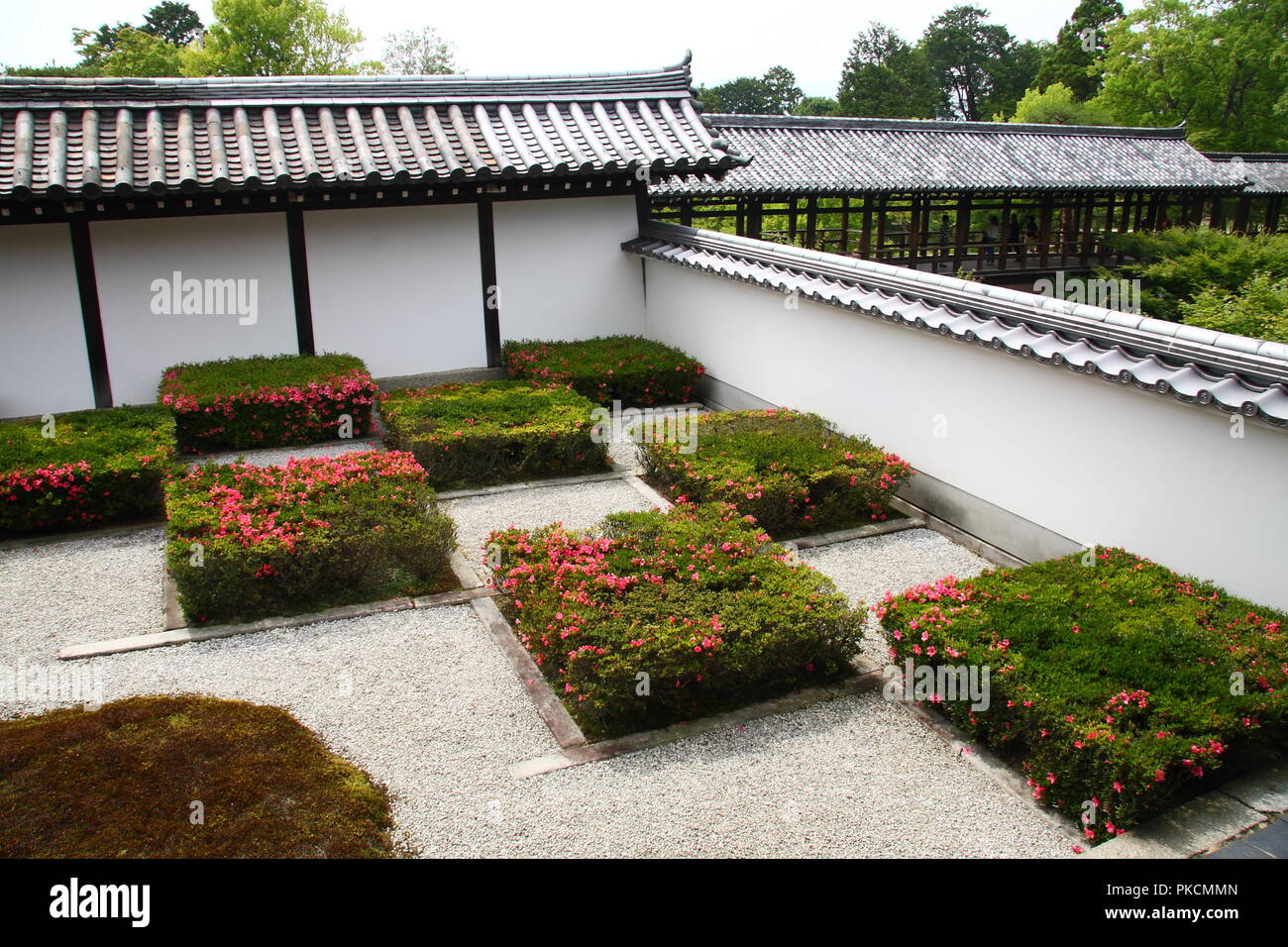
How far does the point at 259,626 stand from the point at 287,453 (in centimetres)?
449

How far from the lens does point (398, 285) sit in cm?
1377

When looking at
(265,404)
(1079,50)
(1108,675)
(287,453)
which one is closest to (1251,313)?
(1108,675)

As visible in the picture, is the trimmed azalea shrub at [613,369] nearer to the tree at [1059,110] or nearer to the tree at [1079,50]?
the tree at [1059,110]

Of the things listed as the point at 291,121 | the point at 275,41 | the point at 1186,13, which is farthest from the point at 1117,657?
the point at 275,41

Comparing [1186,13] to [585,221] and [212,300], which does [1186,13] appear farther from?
[212,300]

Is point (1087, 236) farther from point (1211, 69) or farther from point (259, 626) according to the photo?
point (259, 626)

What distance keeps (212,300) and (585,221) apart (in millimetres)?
5383

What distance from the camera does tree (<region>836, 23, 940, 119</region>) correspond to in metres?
64.9

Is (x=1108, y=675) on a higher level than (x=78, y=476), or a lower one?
lower

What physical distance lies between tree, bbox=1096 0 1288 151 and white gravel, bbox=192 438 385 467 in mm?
44438

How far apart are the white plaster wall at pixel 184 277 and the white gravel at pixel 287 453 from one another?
2.20 m

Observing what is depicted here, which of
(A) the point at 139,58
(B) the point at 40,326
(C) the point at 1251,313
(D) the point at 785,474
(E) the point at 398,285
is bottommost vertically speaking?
(D) the point at 785,474

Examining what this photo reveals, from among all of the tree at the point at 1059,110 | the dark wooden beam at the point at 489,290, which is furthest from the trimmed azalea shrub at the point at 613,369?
the tree at the point at 1059,110

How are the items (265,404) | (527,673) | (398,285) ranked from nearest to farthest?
(527,673) → (265,404) → (398,285)
